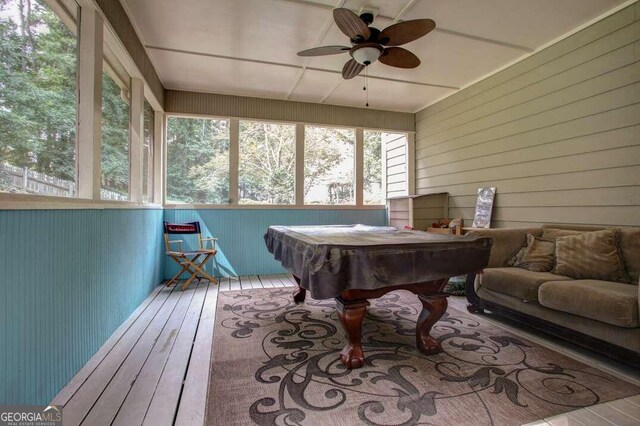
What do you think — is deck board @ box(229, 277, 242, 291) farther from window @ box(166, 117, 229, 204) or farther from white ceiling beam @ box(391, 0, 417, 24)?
white ceiling beam @ box(391, 0, 417, 24)

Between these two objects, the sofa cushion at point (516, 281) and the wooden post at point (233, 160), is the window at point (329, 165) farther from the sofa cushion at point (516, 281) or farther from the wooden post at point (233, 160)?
the sofa cushion at point (516, 281)

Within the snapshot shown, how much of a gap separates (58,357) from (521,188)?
4.32 meters

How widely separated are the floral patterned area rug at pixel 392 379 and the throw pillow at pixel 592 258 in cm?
71

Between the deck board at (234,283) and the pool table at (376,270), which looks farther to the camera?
the deck board at (234,283)

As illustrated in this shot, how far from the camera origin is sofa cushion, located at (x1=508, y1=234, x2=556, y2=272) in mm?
2715

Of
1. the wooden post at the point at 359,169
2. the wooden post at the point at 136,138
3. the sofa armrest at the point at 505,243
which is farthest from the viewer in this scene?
the wooden post at the point at 359,169

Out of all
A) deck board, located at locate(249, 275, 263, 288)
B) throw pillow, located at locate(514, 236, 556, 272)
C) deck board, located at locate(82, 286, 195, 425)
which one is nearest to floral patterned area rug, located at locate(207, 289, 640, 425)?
deck board, located at locate(82, 286, 195, 425)

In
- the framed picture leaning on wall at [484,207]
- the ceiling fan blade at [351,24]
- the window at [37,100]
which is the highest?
the ceiling fan blade at [351,24]

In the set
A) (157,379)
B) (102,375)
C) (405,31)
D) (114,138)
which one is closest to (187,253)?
(114,138)

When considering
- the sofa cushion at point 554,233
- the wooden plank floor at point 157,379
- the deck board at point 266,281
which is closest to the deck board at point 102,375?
the wooden plank floor at point 157,379

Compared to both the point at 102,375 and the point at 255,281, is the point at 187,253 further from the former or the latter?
the point at 102,375

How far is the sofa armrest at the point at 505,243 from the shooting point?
2.96 meters

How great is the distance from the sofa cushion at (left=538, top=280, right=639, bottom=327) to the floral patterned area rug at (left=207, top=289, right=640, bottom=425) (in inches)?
13.2

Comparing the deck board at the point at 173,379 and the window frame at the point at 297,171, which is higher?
the window frame at the point at 297,171
